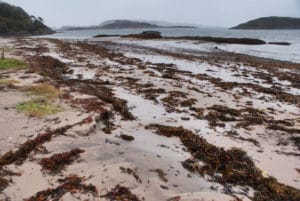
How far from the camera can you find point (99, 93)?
11.9 metres

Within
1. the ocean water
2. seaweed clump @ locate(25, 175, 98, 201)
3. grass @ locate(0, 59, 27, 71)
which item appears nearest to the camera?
seaweed clump @ locate(25, 175, 98, 201)

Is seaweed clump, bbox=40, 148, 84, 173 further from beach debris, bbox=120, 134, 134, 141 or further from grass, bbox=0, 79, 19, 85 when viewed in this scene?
grass, bbox=0, 79, 19, 85

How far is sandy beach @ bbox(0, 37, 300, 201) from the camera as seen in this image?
18.1ft

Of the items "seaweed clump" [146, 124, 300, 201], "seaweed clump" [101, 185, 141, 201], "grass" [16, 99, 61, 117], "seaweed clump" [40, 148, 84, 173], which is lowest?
"seaweed clump" [146, 124, 300, 201]

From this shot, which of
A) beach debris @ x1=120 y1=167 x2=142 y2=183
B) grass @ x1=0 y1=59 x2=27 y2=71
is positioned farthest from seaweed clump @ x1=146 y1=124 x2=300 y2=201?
grass @ x1=0 y1=59 x2=27 y2=71

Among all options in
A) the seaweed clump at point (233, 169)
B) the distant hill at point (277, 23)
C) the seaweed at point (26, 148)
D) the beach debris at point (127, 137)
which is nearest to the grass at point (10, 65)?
the seaweed at point (26, 148)

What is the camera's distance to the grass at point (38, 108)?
912 cm

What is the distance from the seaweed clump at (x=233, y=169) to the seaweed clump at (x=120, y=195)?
159cm

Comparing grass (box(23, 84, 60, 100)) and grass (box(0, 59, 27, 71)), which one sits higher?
grass (box(0, 59, 27, 71))

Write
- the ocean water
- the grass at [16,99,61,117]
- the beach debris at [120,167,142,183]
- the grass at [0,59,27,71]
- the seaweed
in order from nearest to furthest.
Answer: the beach debris at [120,167,142,183] < the seaweed < the grass at [16,99,61,117] < the grass at [0,59,27,71] < the ocean water

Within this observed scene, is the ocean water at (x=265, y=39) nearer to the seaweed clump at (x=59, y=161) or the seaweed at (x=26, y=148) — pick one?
the seaweed at (x=26, y=148)

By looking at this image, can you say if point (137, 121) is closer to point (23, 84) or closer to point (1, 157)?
point (1, 157)

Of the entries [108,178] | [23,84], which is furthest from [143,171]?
[23,84]

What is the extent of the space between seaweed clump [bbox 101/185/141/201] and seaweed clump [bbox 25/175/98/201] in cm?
25
